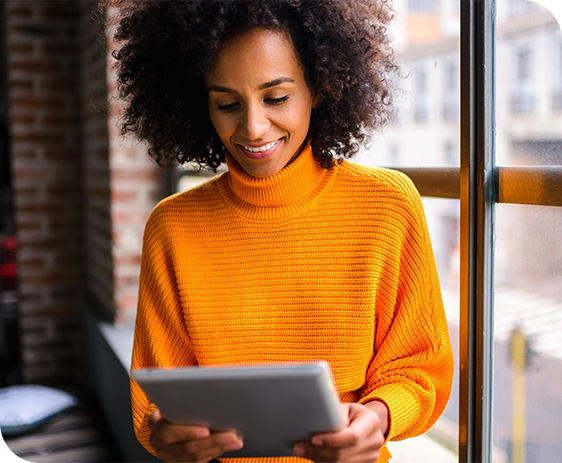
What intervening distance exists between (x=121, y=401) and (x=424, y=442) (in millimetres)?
1230

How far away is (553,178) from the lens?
1.13 meters

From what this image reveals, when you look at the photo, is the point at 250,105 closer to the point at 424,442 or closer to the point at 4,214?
the point at 424,442

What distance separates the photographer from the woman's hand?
0.98 metres

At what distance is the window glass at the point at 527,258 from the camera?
1143 mm

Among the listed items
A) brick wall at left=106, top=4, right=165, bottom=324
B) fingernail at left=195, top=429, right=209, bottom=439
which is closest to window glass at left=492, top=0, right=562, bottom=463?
fingernail at left=195, top=429, right=209, bottom=439

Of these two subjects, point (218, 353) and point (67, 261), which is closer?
point (218, 353)

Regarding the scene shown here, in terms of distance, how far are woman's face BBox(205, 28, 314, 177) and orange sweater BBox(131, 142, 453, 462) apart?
0.19 ft

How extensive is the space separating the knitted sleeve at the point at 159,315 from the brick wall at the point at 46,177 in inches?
87.9

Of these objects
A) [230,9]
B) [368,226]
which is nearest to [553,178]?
[368,226]

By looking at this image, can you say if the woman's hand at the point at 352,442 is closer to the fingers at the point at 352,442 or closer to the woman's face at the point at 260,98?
the fingers at the point at 352,442

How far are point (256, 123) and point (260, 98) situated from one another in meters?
0.05

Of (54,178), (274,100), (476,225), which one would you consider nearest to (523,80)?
(476,225)

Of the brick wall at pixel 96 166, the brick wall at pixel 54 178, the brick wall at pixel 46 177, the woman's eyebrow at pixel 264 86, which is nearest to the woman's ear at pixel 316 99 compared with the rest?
the woman's eyebrow at pixel 264 86

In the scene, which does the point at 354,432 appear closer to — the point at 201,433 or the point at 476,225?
the point at 201,433
